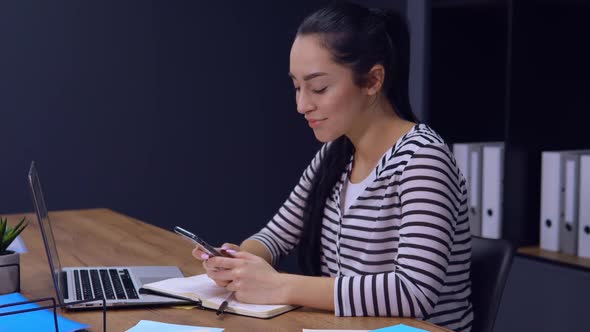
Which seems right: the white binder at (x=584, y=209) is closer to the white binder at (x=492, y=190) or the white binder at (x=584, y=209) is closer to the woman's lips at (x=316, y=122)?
the white binder at (x=492, y=190)

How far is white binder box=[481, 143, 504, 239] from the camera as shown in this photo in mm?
2481

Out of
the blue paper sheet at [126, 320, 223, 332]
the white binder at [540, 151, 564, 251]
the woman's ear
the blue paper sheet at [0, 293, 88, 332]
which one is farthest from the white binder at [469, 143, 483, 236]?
the blue paper sheet at [0, 293, 88, 332]

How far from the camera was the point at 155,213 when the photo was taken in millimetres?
3383

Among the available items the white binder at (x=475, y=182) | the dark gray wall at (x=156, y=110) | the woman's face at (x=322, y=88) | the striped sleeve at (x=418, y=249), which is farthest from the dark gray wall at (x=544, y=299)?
the dark gray wall at (x=156, y=110)

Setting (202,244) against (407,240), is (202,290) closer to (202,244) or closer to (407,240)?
(202,244)

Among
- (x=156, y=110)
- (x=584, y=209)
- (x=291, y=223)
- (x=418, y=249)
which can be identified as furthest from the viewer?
(x=156, y=110)

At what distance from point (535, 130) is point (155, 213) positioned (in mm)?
1797

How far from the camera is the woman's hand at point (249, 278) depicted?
51.3 inches

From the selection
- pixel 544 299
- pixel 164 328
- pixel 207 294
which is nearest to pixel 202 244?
pixel 207 294

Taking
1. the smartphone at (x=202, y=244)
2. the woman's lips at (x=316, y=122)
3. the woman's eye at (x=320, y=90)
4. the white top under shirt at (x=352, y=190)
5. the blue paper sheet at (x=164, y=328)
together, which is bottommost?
the blue paper sheet at (x=164, y=328)

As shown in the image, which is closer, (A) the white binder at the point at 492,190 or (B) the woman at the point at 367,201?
(B) the woman at the point at 367,201

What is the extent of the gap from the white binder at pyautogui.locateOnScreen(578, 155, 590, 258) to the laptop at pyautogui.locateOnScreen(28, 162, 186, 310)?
136 cm

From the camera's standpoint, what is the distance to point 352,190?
163 cm

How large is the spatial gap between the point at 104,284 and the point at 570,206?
5.09 feet
